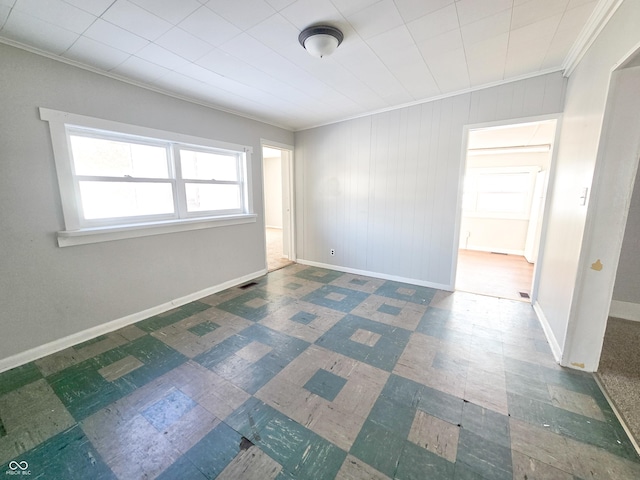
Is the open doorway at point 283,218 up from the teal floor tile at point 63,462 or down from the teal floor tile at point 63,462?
up

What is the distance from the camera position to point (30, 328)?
2.13m

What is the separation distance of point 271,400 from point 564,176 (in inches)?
130

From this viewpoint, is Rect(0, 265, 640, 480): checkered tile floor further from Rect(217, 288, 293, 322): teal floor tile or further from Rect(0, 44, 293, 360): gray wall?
Rect(0, 44, 293, 360): gray wall

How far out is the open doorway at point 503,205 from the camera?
4.63 meters

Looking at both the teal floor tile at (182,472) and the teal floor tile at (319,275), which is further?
the teal floor tile at (319,275)

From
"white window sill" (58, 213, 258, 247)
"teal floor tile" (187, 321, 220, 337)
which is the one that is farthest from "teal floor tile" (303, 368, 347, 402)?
"white window sill" (58, 213, 258, 247)

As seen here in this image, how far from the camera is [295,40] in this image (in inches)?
78.5

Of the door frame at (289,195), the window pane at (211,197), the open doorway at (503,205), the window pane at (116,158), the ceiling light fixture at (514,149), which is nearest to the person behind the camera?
the window pane at (116,158)

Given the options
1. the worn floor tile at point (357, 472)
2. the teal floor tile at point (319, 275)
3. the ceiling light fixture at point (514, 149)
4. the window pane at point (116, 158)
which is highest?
the ceiling light fixture at point (514, 149)

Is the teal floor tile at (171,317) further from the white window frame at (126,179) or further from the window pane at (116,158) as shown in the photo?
the window pane at (116,158)

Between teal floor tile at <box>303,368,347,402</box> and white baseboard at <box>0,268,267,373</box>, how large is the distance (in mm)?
2124

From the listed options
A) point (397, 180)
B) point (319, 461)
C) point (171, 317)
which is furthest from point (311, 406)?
point (397, 180)

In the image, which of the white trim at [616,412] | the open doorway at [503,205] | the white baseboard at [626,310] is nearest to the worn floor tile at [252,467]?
the white trim at [616,412]

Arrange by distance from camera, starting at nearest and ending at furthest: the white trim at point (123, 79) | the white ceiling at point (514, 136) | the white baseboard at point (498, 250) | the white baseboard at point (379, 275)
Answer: the white trim at point (123, 79), the white baseboard at point (379, 275), the white ceiling at point (514, 136), the white baseboard at point (498, 250)
